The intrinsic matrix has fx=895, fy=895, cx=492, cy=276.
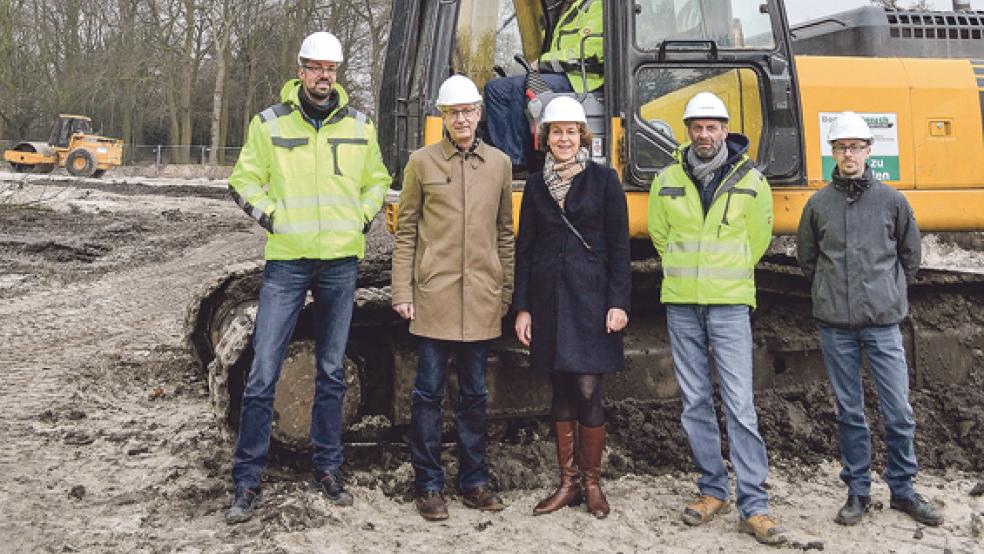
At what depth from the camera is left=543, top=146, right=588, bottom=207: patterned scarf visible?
3.98 metres

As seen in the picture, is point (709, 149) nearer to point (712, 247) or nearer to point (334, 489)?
point (712, 247)

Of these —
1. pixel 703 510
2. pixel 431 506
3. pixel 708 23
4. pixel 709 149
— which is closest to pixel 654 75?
pixel 708 23

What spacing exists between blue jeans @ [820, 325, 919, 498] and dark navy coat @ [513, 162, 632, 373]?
1011 millimetres

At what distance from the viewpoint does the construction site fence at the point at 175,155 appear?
34219mm

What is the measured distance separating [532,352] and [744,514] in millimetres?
1156

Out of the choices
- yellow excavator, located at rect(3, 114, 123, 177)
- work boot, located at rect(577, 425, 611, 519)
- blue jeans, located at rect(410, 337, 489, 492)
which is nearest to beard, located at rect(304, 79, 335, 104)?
blue jeans, located at rect(410, 337, 489, 492)

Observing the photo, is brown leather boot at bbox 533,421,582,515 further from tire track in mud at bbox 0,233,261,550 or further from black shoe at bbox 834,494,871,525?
tire track in mud at bbox 0,233,261,550

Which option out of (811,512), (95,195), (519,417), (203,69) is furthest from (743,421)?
(203,69)

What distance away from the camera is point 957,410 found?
5.13m

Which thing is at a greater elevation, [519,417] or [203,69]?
[203,69]

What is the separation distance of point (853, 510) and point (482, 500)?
5.50 feet

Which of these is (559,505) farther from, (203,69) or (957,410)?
(203,69)

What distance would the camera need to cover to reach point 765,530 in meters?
3.77

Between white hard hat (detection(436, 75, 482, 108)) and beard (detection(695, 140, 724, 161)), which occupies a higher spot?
white hard hat (detection(436, 75, 482, 108))
